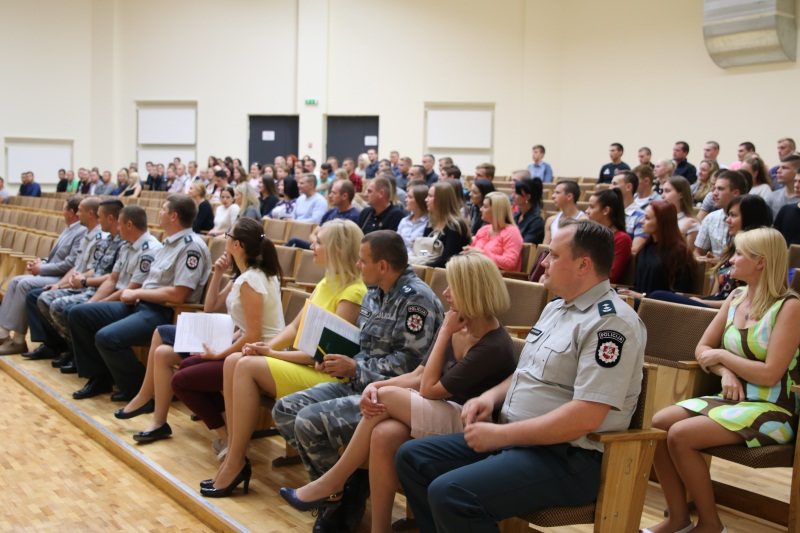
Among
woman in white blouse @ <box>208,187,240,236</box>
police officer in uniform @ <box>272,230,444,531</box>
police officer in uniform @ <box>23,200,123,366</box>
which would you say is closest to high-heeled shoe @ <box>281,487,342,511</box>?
police officer in uniform @ <box>272,230,444,531</box>

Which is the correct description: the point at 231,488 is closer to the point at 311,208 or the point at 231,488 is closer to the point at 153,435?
the point at 153,435

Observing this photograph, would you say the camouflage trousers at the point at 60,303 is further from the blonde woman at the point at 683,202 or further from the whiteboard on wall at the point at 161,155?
the whiteboard on wall at the point at 161,155

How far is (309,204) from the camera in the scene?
292 inches

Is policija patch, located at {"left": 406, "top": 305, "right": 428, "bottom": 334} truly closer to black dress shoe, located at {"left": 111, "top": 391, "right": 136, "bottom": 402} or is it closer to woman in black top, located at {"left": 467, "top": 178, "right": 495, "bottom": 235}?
black dress shoe, located at {"left": 111, "top": 391, "right": 136, "bottom": 402}

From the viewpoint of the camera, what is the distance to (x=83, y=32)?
1551 cm

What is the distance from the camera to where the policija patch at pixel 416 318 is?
2.68 meters

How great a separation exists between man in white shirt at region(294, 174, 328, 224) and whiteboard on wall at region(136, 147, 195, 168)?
26.6 feet

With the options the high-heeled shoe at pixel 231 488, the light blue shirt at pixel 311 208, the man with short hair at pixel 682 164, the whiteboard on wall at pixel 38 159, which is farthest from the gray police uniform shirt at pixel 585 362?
the whiteboard on wall at pixel 38 159

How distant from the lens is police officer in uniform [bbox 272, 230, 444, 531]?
2.61m

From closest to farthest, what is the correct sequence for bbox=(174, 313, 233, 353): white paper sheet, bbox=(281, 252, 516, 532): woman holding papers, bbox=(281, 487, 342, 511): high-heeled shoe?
bbox=(281, 252, 516, 532): woman holding papers < bbox=(281, 487, 342, 511): high-heeled shoe < bbox=(174, 313, 233, 353): white paper sheet

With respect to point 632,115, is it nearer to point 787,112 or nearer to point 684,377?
point 787,112

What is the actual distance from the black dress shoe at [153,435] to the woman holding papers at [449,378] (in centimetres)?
152

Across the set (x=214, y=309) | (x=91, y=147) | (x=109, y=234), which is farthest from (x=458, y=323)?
(x=91, y=147)

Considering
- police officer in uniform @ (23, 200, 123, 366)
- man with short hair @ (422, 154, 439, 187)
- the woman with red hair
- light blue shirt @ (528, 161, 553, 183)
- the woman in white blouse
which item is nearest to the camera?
the woman with red hair
